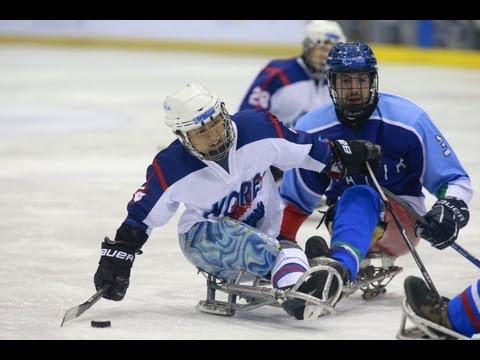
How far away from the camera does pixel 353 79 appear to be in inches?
145

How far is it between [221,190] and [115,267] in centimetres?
39

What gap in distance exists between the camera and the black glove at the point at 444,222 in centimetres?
346

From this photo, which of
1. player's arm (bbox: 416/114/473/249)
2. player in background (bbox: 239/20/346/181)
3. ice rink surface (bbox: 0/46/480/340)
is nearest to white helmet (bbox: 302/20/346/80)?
player in background (bbox: 239/20/346/181)

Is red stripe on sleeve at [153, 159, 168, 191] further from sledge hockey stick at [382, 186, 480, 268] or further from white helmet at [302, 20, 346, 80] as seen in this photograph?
white helmet at [302, 20, 346, 80]

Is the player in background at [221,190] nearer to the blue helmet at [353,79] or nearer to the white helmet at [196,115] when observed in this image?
the white helmet at [196,115]

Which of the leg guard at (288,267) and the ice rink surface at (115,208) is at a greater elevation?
the leg guard at (288,267)

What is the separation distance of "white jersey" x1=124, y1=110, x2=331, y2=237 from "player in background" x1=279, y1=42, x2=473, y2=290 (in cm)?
18

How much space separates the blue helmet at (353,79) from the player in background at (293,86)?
191 cm

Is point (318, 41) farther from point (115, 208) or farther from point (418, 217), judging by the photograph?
point (418, 217)

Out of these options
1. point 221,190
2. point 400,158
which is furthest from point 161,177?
point 400,158

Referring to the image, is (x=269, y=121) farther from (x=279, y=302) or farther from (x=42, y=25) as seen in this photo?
(x=42, y=25)

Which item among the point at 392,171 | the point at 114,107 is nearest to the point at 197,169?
the point at 392,171

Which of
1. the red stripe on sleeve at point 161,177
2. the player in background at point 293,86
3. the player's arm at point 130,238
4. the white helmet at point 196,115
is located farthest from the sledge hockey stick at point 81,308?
the player in background at point 293,86
